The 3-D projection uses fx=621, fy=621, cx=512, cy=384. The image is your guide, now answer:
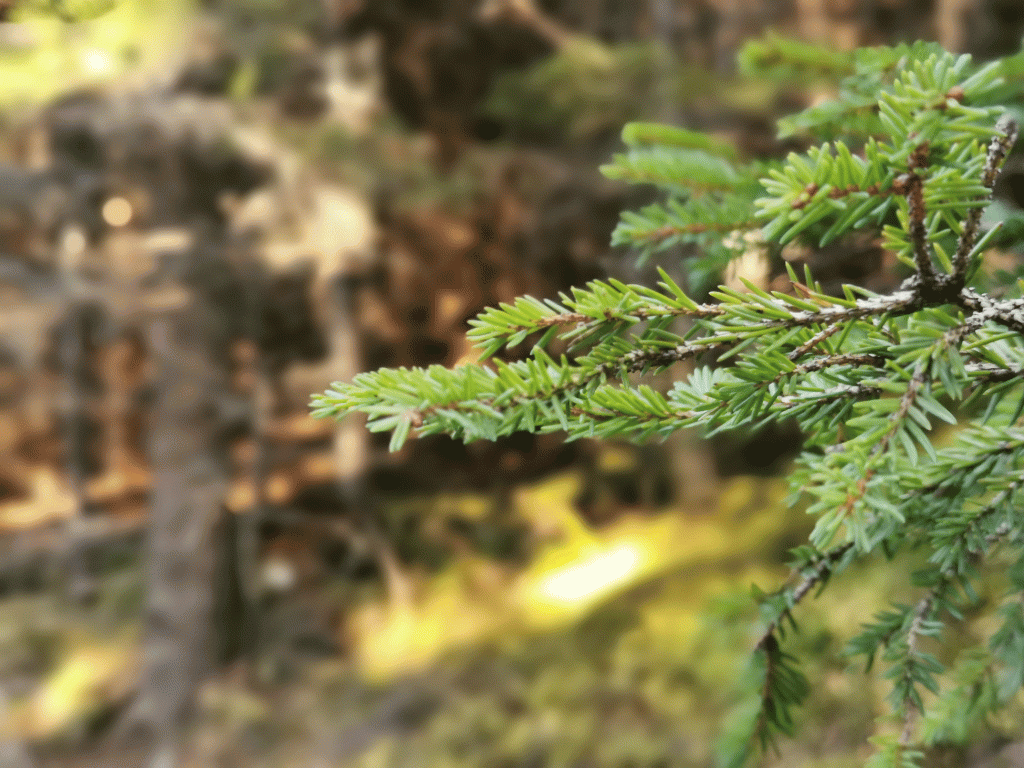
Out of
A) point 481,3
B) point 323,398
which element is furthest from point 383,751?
point 481,3

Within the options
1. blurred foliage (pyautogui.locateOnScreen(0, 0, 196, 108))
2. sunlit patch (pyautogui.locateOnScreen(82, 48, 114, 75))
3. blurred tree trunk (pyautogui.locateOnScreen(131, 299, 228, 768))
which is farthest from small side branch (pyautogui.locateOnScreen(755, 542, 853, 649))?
sunlit patch (pyautogui.locateOnScreen(82, 48, 114, 75))

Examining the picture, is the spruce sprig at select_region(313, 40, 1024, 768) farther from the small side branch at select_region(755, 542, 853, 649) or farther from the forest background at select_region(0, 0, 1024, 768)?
the forest background at select_region(0, 0, 1024, 768)

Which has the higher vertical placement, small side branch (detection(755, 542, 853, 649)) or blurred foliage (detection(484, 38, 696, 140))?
small side branch (detection(755, 542, 853, 649))

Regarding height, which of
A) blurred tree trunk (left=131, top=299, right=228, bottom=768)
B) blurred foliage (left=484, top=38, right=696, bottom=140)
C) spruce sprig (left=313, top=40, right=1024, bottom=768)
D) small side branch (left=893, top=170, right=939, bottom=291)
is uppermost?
small side branch (left=893, top=170, right=939, bottom=291)

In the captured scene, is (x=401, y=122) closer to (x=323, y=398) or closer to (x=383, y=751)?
(x=383, y=751)

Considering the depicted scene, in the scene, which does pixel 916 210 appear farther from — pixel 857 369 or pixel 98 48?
pixel 98 48

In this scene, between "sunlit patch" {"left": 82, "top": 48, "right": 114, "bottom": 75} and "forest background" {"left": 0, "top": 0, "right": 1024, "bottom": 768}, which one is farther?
"sunlit patch" {"left": 82, "top": 48, "right": 114, "bottom": 75}

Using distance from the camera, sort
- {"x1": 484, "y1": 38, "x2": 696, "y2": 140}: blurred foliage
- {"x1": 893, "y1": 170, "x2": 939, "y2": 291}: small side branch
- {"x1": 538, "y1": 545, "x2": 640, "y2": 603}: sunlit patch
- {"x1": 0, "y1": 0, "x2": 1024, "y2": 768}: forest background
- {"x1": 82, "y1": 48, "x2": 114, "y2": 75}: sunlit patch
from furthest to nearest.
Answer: {"x1": 484, "y1": 38, "x2": 696, "y2": 140}: blurred foliage, {"x1": 82, "y1": 48, "x2": 114, "y2": 75}: sunlit patch, {"x1": 538, "y1": 545, "x2": 640, "y2": 603}: sunlit patch, {"x1": 0, "y1": 0, "x2": 1024, "y2": 768}: forest background, {"x1": 893, "y1": 170, "x2": 939, "y2": 291}: small side branch

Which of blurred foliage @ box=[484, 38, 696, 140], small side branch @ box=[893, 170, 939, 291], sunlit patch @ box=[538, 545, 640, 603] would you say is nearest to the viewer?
small side branch @ box=[893, 170, 939, 291]
